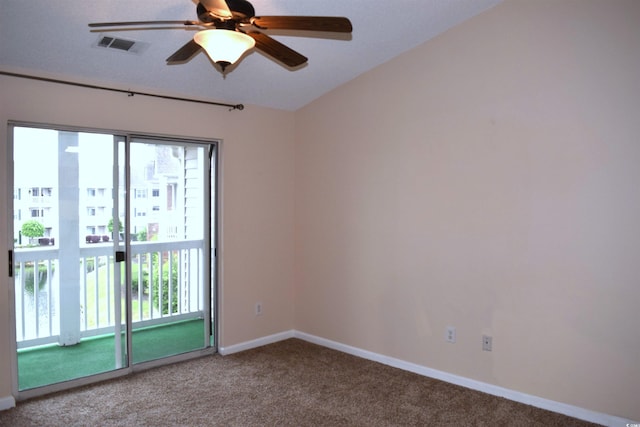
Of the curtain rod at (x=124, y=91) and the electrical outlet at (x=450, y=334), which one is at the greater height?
the curtain rod at (x=124, y=91)

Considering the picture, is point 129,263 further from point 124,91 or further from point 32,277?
point 124,91

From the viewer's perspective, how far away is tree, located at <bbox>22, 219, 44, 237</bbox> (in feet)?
10.9

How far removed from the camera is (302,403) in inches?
128

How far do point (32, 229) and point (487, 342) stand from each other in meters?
3.47

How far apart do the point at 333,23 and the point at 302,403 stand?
8.27ft

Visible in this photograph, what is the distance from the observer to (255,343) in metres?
4.50

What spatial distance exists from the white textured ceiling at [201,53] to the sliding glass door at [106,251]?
19.6 inches

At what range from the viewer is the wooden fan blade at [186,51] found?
91.4 inches

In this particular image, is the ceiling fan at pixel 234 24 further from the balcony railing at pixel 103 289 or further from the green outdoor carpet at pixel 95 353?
the green outdoor carpet at pixel 95 353

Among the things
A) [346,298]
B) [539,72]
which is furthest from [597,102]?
[346,298]

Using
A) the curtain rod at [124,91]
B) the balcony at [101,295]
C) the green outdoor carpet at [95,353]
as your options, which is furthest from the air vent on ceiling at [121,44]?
the green outdoor carpet at [95,353]

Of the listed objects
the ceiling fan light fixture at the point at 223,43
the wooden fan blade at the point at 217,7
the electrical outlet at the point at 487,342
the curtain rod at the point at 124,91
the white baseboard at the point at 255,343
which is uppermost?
the curtain rod at the point at 124,91

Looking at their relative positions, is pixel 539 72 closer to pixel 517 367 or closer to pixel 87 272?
pixel 517 367

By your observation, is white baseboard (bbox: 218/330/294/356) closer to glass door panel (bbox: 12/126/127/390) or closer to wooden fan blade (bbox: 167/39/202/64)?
glass door panel (bbox: 12/126/127/390)
